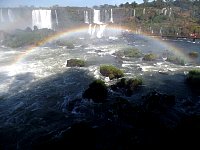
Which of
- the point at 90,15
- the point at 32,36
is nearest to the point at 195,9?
the point at 90,15

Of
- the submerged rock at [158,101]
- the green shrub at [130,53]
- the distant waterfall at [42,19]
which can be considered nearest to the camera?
the submerged rock at [158,101]

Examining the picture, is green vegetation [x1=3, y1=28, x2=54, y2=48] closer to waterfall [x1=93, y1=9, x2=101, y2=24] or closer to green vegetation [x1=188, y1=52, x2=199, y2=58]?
waterfall [x1=93, y1=9, x2=101, y2=24]

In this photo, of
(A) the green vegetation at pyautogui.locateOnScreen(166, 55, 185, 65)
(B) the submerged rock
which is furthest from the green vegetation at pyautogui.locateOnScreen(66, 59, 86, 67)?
(B) the submerged rock

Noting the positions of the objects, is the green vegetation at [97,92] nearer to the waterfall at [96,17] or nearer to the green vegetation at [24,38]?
the green vegetation at [24,38]

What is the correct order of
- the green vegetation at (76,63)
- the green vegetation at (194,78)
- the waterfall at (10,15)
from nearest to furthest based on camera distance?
the green vegetation at (194,78) < the green vegetation at (76,63) < the waterfall at (10,15)

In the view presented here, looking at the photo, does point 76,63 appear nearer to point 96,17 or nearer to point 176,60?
point 176,60

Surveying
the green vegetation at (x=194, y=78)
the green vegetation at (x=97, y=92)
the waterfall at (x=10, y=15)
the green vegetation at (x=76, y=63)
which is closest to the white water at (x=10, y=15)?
the waterfall at (x=10, y=15)

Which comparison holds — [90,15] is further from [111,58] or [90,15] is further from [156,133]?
[156,133]
